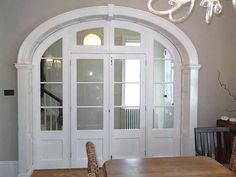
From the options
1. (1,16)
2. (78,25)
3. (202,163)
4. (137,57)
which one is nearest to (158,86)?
(137,57)

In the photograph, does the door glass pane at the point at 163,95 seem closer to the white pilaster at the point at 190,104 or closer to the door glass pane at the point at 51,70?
the white pilaster at the point at 190,104

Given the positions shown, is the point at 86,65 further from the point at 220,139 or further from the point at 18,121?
the point at 220,139

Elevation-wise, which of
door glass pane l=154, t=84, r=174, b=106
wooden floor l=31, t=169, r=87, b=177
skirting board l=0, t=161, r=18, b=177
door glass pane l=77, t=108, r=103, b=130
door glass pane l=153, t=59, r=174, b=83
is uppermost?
door glass pane l=153, t=59, r=174, b=83

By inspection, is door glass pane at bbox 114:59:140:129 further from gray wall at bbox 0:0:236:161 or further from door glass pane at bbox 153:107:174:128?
gray wall at bbox 0:0:236:161

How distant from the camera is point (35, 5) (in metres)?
3.87

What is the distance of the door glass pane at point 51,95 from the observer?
13.7 feet

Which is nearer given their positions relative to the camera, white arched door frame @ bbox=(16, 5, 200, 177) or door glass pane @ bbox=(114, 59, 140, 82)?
white arched door frame @ bbox=(16, 5, 200, 177)

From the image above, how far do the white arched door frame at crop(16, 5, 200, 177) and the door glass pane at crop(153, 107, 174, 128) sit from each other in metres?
0.23

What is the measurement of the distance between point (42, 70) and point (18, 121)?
848 millimetres

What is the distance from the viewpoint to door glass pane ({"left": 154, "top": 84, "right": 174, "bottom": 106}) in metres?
4.38

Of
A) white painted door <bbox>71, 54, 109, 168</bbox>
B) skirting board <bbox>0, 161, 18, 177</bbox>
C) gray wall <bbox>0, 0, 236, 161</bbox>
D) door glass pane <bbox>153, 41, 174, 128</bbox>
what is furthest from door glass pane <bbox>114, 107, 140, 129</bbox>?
skirting board <bbox>0, 161, 18, 177</bbox>

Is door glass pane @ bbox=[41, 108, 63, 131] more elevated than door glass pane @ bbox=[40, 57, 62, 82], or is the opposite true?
door glass pane @ bbox=[40, 57, 62, 82]

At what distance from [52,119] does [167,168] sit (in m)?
2.46

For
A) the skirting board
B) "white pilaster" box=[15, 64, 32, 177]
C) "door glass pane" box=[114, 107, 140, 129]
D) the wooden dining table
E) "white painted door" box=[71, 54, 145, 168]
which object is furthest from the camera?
"door glass pane" box=[114, 107, 140, 129]
